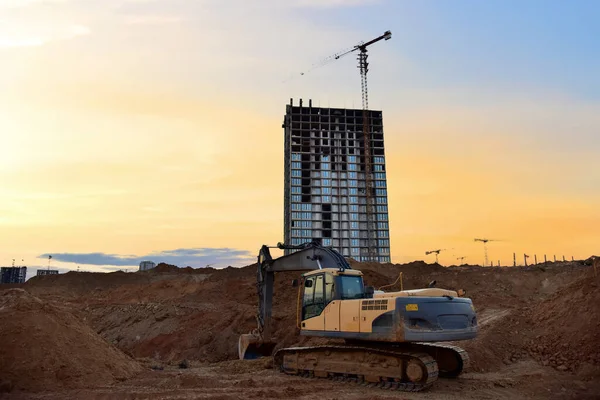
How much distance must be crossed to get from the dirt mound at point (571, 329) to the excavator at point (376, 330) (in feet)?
12.5

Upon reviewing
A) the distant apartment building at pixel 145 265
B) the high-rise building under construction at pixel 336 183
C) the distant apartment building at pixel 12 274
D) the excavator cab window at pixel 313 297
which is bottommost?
the excavator cab window at pixel 313 297

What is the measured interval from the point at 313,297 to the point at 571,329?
9.10 meters

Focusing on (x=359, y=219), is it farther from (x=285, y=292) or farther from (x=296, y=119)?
(x=285, y=292)

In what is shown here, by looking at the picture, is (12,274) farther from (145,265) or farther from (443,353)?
(443,353)

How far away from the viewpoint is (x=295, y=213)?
8725 cm

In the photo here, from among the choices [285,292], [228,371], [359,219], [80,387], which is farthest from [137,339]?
[359,219]

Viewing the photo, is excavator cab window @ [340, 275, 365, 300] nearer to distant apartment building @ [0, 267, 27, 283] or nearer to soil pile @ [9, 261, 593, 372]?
soil pile @ [9, 261, 593, 372]

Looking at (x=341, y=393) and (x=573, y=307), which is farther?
(x=573, y=307)

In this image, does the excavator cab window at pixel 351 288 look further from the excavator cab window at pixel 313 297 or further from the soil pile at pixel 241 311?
the soil pile at pixel 241 311

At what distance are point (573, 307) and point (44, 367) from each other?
1721cm

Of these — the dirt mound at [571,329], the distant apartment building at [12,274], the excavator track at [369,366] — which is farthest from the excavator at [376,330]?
the distant apartment building at [12,274]

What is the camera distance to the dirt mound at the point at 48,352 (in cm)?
1200

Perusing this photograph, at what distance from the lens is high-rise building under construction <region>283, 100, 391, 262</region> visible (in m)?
88.3

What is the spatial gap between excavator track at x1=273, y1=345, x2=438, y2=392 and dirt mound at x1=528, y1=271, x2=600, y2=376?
543 cm
